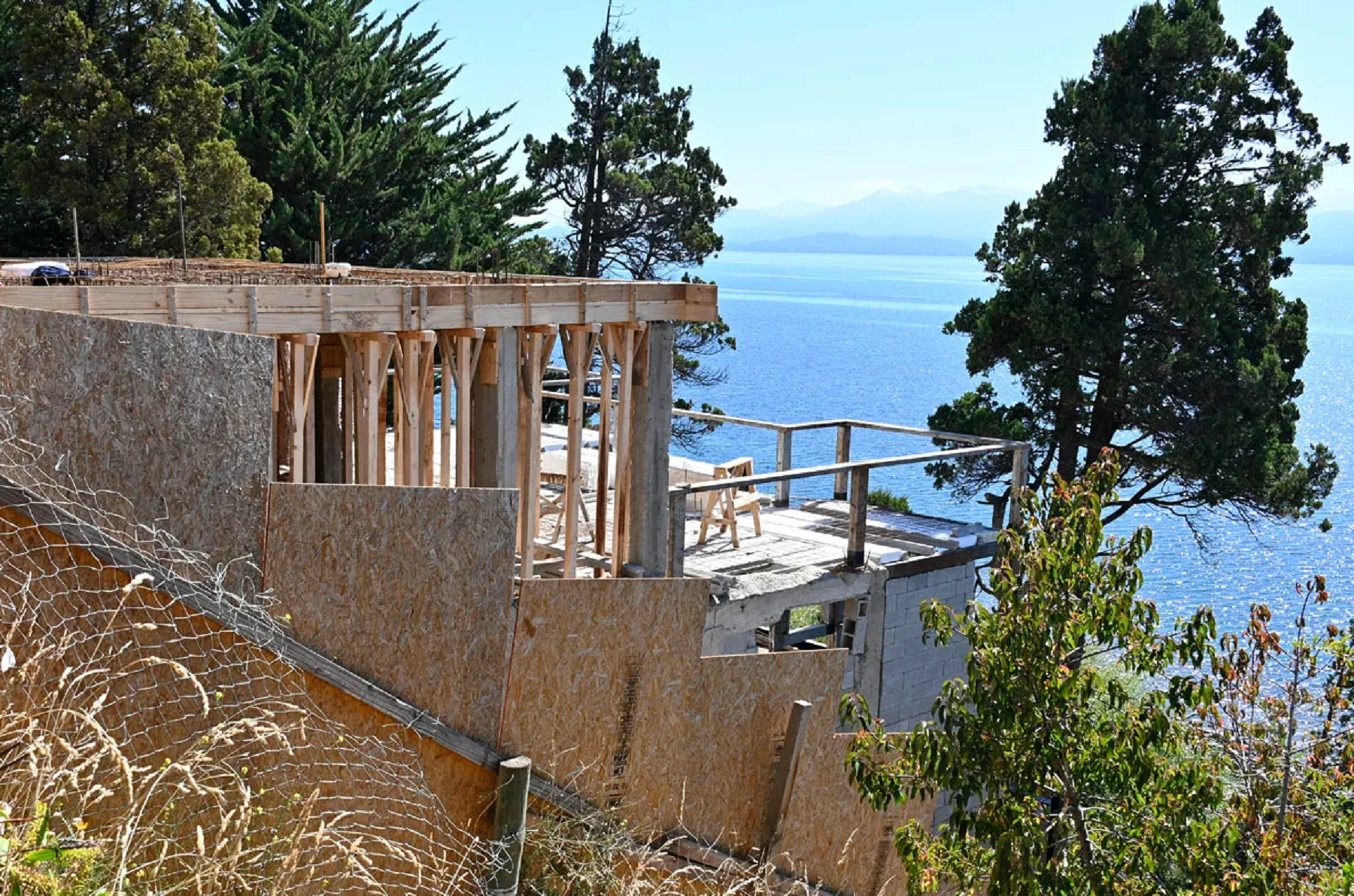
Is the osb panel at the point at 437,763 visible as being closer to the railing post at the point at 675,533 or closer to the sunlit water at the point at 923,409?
the railing post at the point at 675,533

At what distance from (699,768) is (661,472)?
3808mm

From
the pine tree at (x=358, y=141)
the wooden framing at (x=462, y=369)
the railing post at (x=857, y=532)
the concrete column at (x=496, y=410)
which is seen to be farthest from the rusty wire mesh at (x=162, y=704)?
the pine tree at (x=358, y=141)

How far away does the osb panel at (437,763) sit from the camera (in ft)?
16.0

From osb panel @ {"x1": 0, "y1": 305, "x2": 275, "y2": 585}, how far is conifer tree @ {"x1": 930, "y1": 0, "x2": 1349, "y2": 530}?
57.1 feet

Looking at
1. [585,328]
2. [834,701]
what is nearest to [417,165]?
[585,328]

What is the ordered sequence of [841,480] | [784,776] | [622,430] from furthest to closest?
[841,480] → [622,430] → [784,776]

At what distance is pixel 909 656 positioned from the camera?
37.8 ft

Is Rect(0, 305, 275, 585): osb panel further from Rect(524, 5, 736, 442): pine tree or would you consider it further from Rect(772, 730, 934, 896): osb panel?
Rect(524, 5, 736, 442): pine tree

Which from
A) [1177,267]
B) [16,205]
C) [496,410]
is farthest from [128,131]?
[1177,267]

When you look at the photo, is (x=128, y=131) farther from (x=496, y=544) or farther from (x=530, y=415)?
(x=496, y=544)

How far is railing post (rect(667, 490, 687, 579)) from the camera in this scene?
363 inches

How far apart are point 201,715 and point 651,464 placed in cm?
545

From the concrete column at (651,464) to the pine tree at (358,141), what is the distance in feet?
42.5

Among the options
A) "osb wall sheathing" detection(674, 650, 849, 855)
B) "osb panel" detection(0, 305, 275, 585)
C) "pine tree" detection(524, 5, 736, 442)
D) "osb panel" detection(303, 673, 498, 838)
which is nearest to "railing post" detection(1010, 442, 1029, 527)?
"osb wall sheathing" detection(674, 650, 849, 855)
